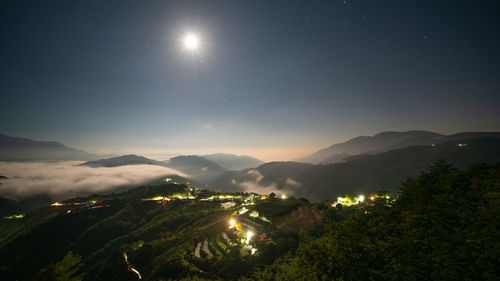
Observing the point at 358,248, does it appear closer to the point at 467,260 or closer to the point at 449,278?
the point at 449,278

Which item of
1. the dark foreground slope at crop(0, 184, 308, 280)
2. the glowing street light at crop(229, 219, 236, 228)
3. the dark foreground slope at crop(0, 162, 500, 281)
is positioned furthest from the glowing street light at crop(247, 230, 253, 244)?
the glowing street light at crop(229, 219, 236, 228)

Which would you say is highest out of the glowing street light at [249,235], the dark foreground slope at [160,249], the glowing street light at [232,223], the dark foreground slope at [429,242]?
the dark foreground slope at [429,242]

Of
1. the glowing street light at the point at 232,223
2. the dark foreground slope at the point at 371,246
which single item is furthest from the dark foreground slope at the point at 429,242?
the glowing street light at the point at 232,223

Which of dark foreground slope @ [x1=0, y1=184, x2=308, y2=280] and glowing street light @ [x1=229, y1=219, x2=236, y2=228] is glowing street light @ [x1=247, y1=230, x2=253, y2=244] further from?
glowing street light @ [x1=229, y1=219, x2=236, y2=228]

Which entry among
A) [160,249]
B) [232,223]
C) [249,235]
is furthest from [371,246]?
[160,249]

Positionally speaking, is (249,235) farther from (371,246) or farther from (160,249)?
(371,246)

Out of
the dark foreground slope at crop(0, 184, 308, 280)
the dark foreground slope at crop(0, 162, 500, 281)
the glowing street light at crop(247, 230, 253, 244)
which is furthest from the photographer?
the glowing street light at crop(247, 230, 253, 244)

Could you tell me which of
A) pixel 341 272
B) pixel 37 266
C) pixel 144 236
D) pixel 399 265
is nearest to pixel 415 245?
pixel 399 265

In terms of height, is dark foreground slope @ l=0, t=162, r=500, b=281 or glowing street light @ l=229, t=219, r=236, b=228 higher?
dark foreground slope @ l=0, t=162, r=500, b=281

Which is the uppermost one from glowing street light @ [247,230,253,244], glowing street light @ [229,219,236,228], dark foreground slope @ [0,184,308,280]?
glowing street light @ [247,230,253,244]

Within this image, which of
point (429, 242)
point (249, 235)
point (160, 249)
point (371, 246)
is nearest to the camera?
point (429, 242)

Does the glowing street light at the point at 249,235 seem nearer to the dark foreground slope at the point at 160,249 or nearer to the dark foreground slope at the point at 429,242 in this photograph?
the dark foreground slope at the point at 160,249
